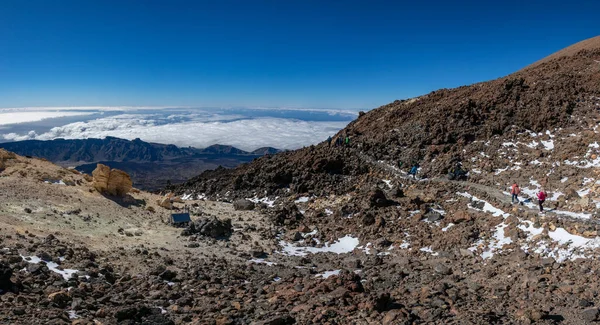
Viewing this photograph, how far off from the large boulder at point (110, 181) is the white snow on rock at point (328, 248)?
1100cm

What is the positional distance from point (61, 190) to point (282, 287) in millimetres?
15950

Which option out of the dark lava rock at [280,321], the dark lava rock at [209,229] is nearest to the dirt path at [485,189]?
the dark lava rock at [280,321]

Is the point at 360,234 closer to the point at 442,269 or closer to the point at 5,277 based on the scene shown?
the point at 442,269

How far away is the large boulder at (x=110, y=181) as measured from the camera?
2334 cm

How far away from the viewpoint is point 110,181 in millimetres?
23734

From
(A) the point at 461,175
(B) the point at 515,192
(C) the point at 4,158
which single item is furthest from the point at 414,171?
(C) the point at 4,158

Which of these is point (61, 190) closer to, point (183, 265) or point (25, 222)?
point (25, 222)

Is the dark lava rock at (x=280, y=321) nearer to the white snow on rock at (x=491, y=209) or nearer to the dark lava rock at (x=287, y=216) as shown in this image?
the white snow on rock at (x=491, y=209)

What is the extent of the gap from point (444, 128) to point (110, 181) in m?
24.0

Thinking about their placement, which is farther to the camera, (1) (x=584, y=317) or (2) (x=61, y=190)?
(2) (x=61, y=190)

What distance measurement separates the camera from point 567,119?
25766 mm

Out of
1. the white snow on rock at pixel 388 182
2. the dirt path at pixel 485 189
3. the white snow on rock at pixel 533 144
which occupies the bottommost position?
the white snow on rock at pixel 388 182

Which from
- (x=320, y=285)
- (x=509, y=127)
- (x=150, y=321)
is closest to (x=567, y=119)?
(x=509, y=127)

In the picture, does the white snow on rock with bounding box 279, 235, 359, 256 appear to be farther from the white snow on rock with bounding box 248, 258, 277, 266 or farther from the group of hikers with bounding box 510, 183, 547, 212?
the group of hikers with bounding box 510, 183, 547, 212
